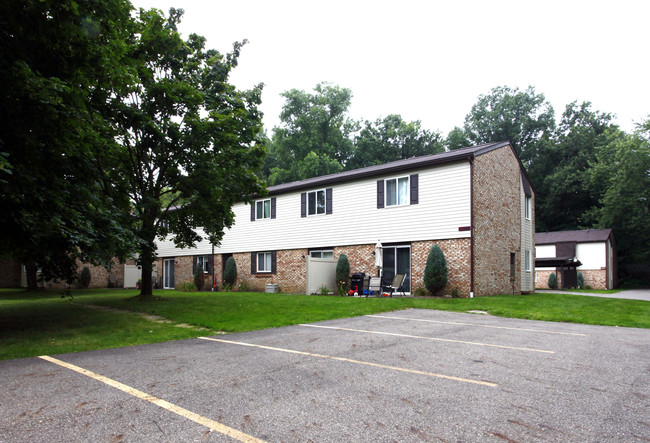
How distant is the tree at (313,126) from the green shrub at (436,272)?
3260 centimetres

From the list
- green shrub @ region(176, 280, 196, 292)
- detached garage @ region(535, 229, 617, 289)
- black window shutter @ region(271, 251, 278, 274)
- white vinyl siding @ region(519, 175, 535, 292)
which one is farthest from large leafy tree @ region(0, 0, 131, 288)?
detached garage @ region(535, 229, 617, 289)

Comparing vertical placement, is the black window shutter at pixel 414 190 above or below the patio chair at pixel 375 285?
above

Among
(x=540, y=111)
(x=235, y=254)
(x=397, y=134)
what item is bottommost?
(x=235, y=254)

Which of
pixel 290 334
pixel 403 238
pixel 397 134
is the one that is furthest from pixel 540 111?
pixel 290 334

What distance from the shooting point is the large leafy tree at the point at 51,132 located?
23.4 ft

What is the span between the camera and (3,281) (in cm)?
3030

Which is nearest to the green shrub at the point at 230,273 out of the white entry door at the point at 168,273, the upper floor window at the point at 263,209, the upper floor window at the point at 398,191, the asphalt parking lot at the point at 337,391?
the upper floor window at the point at 263,209

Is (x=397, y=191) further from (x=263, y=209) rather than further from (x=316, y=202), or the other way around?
(x=263, y=209)

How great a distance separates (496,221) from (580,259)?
1905 centimetres

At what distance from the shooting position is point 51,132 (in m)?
7.79

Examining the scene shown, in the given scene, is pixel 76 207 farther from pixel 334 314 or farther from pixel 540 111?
pixel 540 111

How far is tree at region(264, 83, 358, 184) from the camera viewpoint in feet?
158

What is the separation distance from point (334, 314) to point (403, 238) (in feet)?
24.9

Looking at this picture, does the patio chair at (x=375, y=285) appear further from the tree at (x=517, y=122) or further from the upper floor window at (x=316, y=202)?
the tree at (x=517, y=122)
